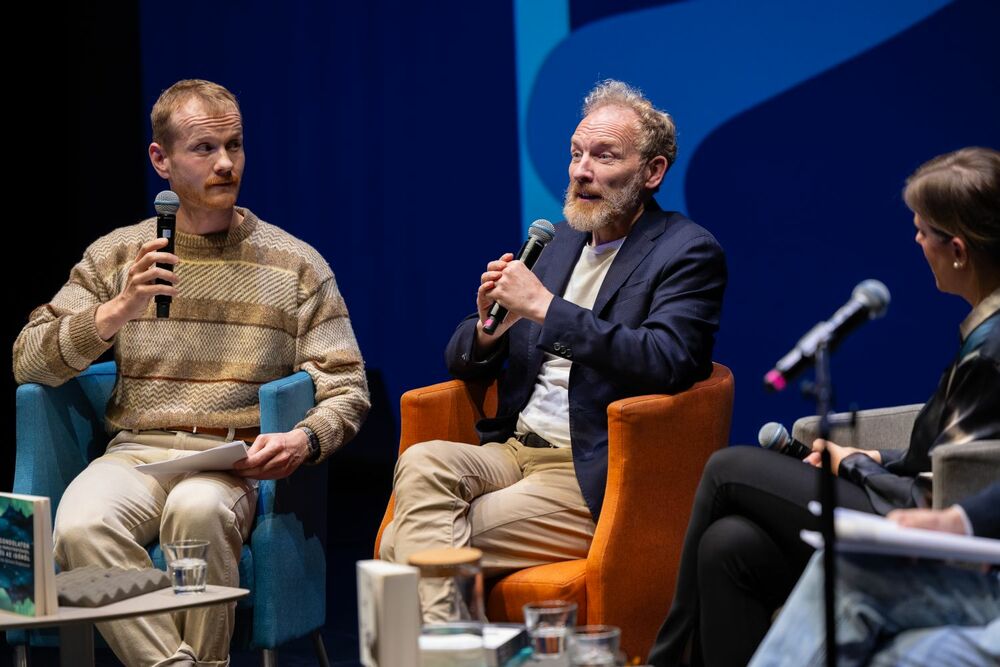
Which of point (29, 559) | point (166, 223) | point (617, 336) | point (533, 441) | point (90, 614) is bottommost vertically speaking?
point (90, 614)

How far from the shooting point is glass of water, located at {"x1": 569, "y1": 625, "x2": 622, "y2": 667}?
6.73 ft

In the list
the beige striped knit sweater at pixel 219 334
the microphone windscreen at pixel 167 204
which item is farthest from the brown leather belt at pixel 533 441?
the microphone windscreen at pixel 167 204

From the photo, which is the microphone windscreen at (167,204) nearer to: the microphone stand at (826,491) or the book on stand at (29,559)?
the book on stand at (29,559)

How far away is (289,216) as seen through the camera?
632cm

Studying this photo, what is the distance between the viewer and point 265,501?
3311mm

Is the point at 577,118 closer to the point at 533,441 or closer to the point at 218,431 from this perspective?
the point at 533,441

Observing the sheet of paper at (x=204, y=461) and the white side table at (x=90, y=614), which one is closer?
the white side table at (x=90, y=614)

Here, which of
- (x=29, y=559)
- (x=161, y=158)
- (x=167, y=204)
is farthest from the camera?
(x=161, y=158)

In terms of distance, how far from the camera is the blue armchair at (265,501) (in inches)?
126

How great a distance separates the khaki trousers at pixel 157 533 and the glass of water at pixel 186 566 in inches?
18.0

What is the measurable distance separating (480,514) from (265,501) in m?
0.57

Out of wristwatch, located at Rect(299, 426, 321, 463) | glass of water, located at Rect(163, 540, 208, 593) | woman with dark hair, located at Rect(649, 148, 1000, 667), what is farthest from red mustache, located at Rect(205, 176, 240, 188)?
Result: woman with dark hair, located at Rect(649, 148, 1000, 667)

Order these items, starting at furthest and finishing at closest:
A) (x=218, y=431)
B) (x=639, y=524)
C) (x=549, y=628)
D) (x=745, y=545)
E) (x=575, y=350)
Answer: (x=218, y=431)
(x=575, y=350)
(x=639, y=524)
(x=745, y=545)
(x=549, y=628)

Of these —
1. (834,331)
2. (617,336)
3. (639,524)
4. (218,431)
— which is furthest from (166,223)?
(834,331)
